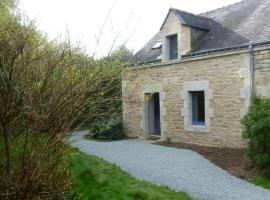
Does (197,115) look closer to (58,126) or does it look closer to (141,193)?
(141,193)

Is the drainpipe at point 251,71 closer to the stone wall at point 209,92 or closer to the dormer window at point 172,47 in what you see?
the stone wall at point 209,92

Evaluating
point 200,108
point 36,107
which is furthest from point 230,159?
point 36,107

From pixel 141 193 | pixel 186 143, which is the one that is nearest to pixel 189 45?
pixel 186 143

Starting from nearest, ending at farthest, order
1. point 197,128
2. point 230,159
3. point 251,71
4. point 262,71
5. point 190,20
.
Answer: point 230,159 → point 262,71 → point 251,71 → point 197,128 → point 190,20

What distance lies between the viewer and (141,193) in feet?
19.1

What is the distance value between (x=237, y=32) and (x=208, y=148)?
14.1ft

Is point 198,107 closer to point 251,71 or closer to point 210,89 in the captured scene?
point 210,89

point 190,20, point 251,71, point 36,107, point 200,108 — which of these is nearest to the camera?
point 36,107

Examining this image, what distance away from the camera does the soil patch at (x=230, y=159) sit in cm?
805

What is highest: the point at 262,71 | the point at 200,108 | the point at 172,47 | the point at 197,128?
the point at 172,47

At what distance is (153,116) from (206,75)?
4.06 meters

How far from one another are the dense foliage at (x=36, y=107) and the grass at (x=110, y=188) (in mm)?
1348

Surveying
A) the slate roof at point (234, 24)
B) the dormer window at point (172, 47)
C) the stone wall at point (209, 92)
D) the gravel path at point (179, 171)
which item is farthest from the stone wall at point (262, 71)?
the dormer window at point (172, 47)

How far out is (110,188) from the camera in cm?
579
